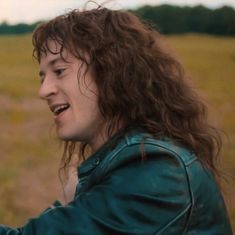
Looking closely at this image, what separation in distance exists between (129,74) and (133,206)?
1.43 feet

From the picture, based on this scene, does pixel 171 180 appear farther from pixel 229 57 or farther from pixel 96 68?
pixel 229 57

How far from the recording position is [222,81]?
28094 mm

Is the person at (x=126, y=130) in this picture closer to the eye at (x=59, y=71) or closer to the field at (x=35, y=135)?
the eye at (x=59, y=71)

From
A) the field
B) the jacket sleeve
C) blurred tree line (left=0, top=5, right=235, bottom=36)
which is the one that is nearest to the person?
the jacket sleeve

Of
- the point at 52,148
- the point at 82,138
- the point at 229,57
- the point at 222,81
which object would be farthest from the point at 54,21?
the point at 229,57

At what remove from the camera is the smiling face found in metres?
1.86

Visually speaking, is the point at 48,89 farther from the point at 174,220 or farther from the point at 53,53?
the point at 174,220

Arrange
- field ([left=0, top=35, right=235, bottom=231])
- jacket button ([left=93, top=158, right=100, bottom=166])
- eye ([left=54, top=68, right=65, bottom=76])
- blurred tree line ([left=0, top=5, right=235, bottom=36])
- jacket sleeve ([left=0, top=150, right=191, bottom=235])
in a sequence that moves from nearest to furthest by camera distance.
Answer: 1. jacket sleeve ([left=0, top=150, right=191, bottom=235])
2. jacket button ([left=93, top=158, right=100, bottom=166])
3. eye ([left=54, top=68, right=65, bottom=76])
4. field ([left=0, top=35, right=235, bottom=231])
5. blurred tree line ([left=0, top=5, right=235, bottom=36])

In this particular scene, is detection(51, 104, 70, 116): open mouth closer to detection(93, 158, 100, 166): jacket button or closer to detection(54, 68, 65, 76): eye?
detection(54, 68, 65, 76): eye

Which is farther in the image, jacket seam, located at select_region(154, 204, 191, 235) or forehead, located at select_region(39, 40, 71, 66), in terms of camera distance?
forehead, located at select_region(39, 40, 71, 66)

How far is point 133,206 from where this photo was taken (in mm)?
1623

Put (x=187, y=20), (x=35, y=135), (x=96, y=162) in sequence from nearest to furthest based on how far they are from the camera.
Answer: (x=96, y=162) < (x=35, y=135) < (x=187, y=20)

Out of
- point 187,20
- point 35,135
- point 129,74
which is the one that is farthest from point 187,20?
point 129,74

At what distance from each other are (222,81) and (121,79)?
26.6m
